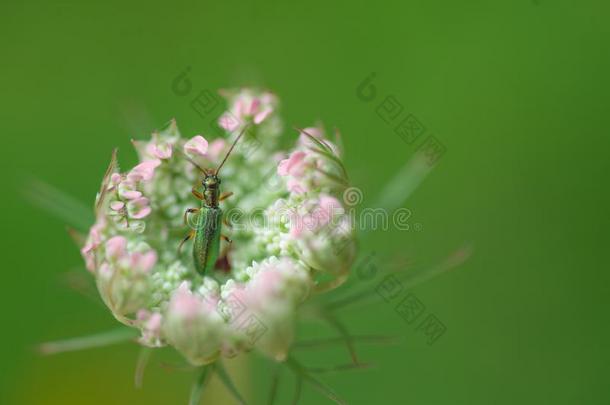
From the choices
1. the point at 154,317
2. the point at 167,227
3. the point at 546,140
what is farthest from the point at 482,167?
the point at 154,317

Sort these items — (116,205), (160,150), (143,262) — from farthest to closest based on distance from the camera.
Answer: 1. (160,150)
2. (116,205)
3. (143,262)

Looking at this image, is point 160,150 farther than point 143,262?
Yes

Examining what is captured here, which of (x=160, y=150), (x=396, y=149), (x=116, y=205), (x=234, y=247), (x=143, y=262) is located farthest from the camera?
(x=396, y=149)

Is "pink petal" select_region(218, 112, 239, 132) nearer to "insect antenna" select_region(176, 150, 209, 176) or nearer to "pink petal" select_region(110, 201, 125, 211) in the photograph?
"insect antenna" select_region(176, 150, 209, 176)

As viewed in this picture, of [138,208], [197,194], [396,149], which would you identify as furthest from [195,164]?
[396,149]

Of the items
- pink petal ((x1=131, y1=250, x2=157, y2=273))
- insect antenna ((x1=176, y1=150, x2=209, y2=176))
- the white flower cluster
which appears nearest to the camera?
the white flower cluster

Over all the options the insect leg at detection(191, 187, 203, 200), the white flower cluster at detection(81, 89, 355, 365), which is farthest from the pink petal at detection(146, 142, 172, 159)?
the insect leg at detection(191, 187, 203, 200)

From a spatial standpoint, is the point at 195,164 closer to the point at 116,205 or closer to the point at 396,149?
the point at 116,205
